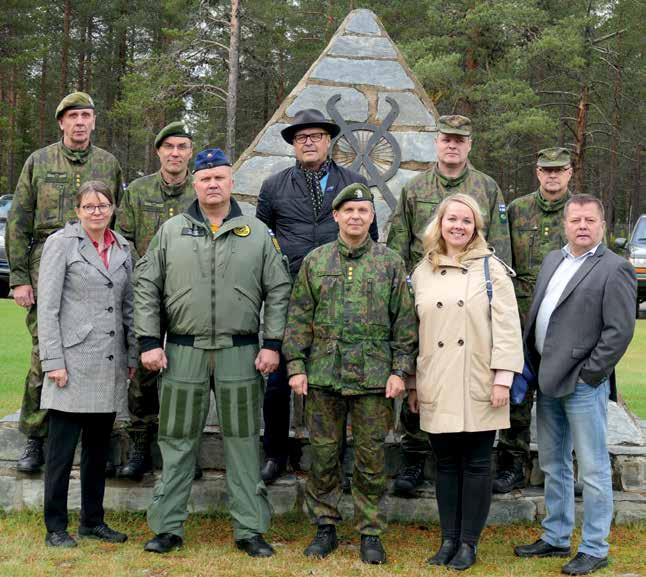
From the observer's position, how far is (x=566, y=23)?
18984 mm

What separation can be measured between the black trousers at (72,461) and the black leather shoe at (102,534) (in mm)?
26

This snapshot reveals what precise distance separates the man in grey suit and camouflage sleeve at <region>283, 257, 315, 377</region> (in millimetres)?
1026

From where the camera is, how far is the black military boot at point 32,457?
4.67 metres

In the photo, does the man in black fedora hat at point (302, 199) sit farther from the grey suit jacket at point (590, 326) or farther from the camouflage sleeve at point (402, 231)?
the grey suit jacket at point (590, 326)

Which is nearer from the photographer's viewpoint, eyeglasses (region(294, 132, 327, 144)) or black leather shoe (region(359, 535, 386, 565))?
black leather shoe (region(359, 535, 386, 565))

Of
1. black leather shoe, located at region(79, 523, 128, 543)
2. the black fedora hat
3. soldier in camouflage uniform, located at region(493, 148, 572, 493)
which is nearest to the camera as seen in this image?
black leather shoe, located at region(79, 523, 128, 543)

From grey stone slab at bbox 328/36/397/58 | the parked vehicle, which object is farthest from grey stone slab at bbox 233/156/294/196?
the parked vehicle

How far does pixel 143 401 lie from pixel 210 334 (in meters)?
0.91

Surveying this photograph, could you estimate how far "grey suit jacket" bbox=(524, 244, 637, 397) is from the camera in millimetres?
3695

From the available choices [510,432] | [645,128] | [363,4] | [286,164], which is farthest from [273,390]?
[645,128]

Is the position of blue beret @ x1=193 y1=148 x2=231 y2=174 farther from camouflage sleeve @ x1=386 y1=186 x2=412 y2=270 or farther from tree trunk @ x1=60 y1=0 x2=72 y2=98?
tree trunk @ x1=60 y1=0 x2=72 y2=98

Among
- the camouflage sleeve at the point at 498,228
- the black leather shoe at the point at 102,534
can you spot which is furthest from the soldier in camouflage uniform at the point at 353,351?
the black leather shoe at the point at 102,534

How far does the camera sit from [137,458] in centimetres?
470

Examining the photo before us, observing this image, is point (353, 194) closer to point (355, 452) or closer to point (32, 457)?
point (355, 452)
